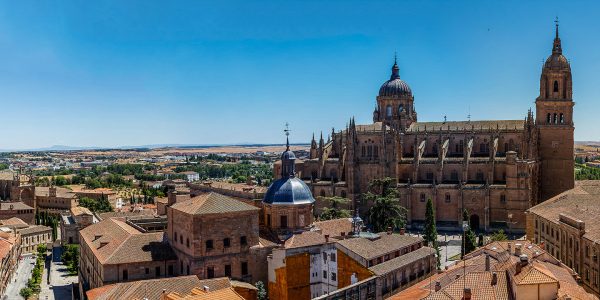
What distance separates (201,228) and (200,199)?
316cm

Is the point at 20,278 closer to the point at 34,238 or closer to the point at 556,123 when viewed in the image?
the point at 34,238

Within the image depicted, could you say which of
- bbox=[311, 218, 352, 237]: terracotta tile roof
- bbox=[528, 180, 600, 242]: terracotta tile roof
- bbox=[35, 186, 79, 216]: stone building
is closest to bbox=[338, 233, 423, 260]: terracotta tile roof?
bbox=[311, 218, 352, 237]: terracotta tile roof

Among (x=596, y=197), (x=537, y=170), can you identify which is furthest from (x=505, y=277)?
(x=537, y=170)

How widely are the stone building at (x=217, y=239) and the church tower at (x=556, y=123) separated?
5039cm

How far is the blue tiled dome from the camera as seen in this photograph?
155 ft

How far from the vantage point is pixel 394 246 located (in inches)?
1687

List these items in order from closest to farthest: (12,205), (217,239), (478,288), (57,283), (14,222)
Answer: (478,288) < (217,239) < (57,283) < (14,222) < (12,205)

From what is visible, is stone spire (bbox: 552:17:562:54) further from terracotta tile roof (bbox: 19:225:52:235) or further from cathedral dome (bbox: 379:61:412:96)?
terracotta tile roof (bbox: 19:225:52:235)

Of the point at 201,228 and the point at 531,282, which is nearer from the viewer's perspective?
the point at 531,282

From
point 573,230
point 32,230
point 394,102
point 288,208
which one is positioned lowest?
point 32,230

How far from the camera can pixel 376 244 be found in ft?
138

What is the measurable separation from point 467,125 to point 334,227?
4292 cm

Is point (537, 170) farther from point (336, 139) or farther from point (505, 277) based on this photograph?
point (505, 277)

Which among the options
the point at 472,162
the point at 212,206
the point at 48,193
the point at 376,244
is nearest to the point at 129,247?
the point at 212,206
